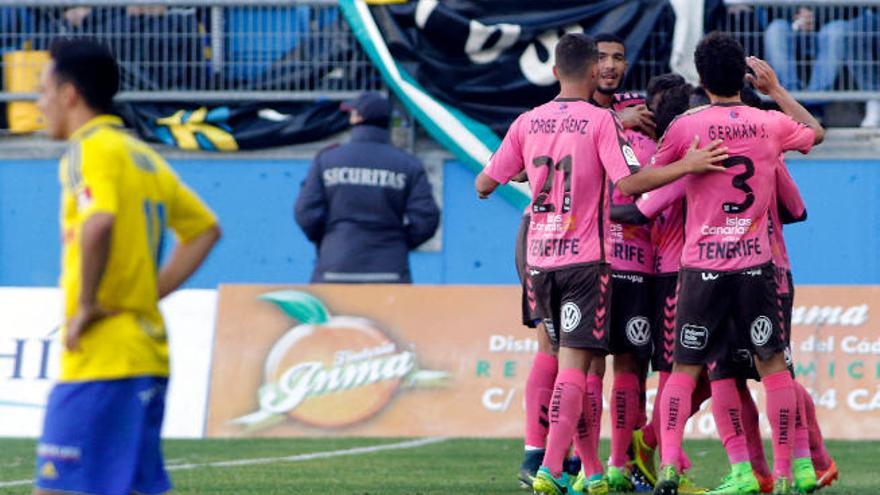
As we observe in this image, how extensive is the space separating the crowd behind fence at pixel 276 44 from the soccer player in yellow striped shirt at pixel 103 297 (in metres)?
10.9

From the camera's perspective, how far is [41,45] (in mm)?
16531

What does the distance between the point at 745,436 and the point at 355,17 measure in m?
7.95

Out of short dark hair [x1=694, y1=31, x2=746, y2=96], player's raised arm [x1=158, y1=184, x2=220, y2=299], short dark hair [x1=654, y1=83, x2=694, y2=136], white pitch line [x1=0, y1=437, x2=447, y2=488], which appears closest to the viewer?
player's raised arm [x1=158, y1=184, x2=220, y2=299]

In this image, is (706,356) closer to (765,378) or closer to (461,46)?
(765,378)

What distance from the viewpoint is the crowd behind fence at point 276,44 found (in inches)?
640

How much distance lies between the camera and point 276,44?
649 inches

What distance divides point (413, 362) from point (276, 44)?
4.60 m

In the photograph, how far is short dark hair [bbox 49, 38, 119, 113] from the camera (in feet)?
18.0

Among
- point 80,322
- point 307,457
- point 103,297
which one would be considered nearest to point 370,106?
point 307,457

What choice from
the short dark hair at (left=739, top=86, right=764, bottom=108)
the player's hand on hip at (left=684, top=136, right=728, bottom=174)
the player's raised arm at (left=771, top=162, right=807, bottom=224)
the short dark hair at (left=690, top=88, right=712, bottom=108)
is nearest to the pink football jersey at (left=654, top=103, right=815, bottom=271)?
the player's hand on hip at (left=684, top=136, right=728, bottom=174)

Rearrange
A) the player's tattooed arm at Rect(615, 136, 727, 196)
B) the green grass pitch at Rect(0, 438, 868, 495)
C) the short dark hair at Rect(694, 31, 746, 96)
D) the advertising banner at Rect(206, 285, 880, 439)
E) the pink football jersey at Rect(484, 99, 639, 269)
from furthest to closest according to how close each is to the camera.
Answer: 1. the advertising banner at Rect(206, 285, 880, 439)
2. the green grass pitch at Rect(0, 438, 868, 495)
3. the pink football jersey at Rect(484, 99, 639, 269)
4. the short dark hair at Rect(694, 31, 746, 96)
5. the player's tattooed arm at Rect(615, 136, 727, 196)

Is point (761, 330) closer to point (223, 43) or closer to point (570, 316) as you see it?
point (570, 316)

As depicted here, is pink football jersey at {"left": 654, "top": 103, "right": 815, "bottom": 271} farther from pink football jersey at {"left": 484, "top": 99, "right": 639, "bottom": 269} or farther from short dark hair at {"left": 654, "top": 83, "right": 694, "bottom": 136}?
short dark hair at {"left": 654, "top": 83, "right": 694, "bottom": 136}

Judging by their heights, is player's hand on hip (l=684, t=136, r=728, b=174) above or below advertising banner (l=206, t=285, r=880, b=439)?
above
